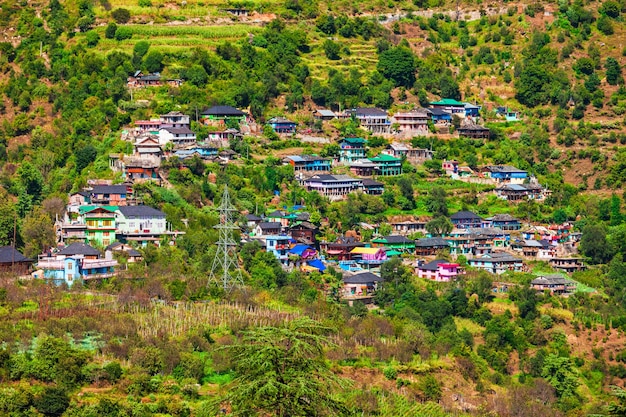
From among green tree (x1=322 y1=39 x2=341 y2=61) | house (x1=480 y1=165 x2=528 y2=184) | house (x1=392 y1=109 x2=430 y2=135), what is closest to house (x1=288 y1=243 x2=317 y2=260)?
house (x1=480 y1=165 x2=528 y2=184)

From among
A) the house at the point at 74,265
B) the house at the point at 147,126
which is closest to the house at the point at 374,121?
the house at the point at 147,126

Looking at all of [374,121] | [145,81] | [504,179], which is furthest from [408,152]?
[145,81]

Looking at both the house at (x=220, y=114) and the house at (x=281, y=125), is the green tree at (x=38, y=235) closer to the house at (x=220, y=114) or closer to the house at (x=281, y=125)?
the house at (x=220, y=114)

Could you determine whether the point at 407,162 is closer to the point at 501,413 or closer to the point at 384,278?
the point at 384,278

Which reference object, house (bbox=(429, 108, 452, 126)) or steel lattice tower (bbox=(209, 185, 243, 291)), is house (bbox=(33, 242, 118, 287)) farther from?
house (bbox=(429, 108, 452, 126))

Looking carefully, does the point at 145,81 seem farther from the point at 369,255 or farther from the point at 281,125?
the point at 369,255
